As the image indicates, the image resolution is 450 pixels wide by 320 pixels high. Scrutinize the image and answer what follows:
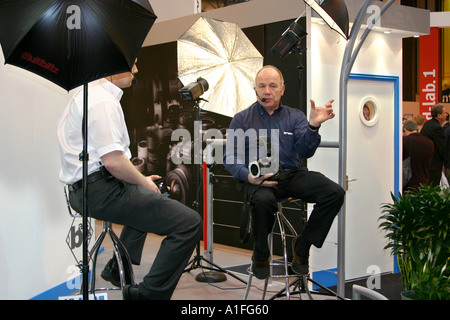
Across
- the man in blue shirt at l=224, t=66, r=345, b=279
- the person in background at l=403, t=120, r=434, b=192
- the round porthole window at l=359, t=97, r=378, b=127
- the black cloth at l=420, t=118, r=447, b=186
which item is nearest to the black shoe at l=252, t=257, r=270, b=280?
the man in blue shirt at l=224, t=66, r=345, b=279

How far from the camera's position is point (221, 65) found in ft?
15.3

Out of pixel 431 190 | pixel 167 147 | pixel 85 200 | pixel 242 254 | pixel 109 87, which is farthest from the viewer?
pixel 167 147

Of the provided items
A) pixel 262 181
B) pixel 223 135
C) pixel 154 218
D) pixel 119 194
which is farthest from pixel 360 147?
pixel 119 194

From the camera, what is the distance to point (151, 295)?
2.93 metres

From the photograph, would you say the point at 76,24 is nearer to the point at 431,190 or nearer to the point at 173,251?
the point at 173,251

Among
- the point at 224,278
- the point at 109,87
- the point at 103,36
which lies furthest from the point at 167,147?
the point at 103,36

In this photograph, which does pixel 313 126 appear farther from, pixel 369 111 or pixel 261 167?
pixel 369 111

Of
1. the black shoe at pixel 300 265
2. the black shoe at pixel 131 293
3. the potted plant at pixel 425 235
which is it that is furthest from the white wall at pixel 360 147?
the black shoe at pixel 131 293

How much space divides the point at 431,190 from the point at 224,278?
8.12 ft

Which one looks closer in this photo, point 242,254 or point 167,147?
point 242,254

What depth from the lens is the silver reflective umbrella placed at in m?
4.59

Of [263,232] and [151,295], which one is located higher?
[263,232]

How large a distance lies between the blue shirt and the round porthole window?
5.14 feet

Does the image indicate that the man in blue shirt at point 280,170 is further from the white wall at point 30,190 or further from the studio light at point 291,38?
the white wall at point 30,190
